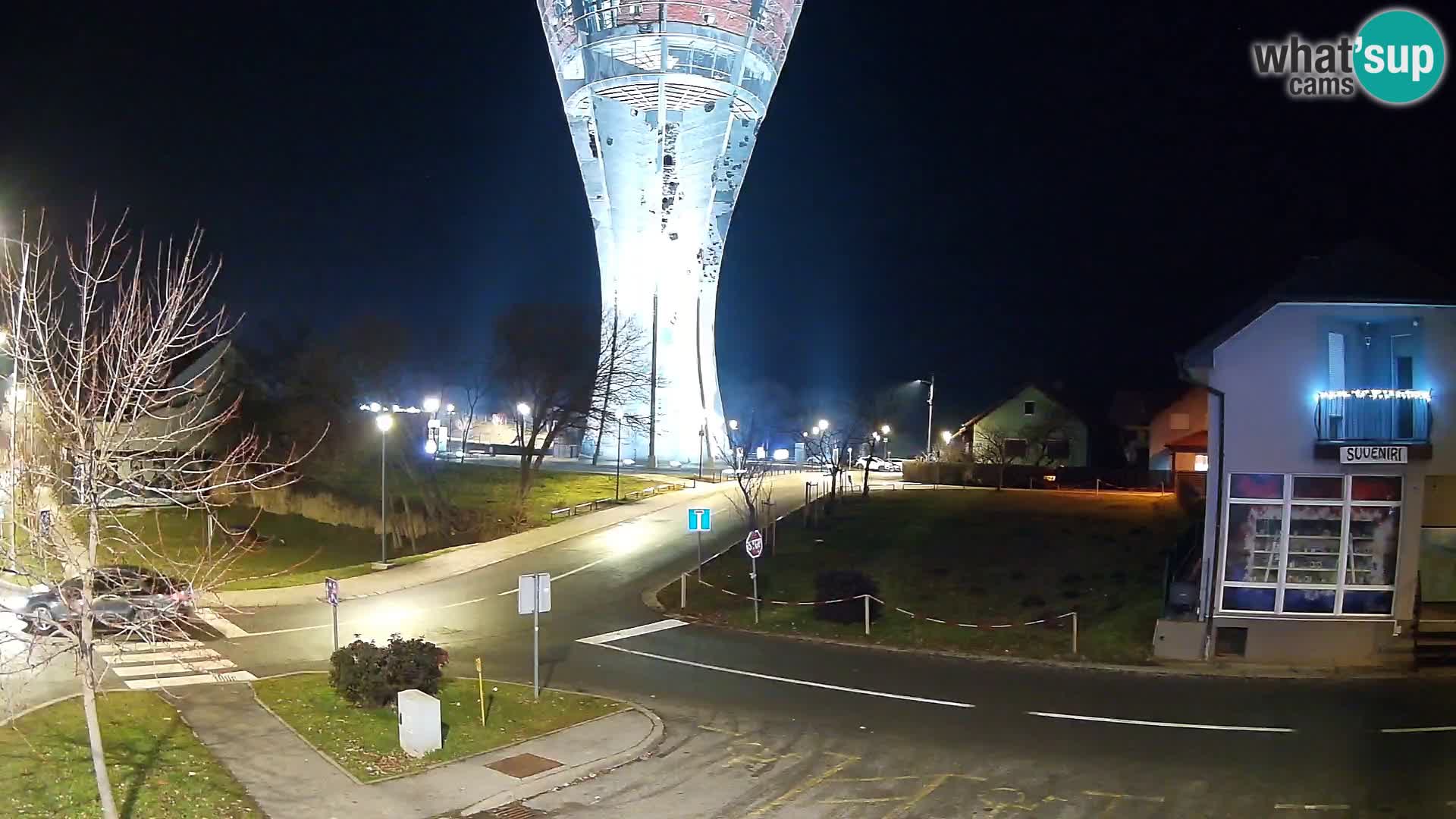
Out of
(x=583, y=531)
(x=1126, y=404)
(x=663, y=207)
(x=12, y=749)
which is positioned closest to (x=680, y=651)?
(x=12, y=749)

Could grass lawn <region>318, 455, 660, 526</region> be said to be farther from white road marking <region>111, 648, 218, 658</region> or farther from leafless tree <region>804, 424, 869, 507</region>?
white road marking <region>111, 648, 218, 658</region>

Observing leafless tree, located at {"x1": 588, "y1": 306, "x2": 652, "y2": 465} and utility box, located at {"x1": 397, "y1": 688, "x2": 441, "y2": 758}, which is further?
leafless tree, located at {"x1": 588, "y1": 306, "x2": 652, "y2": 465}

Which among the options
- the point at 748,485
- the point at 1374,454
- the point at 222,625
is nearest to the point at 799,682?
the point at 1374,454

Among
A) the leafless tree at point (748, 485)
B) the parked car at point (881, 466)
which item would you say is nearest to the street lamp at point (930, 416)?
the parked car at point (881, 466)

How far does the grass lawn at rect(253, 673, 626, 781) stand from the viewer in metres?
13.1

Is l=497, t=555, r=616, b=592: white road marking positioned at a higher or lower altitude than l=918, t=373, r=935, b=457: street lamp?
lower

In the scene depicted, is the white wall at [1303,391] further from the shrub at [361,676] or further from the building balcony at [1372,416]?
the shrub at [361,676]

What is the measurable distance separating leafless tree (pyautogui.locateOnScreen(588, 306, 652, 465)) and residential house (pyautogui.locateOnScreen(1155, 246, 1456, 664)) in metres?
37.7

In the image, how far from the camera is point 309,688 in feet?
53.2

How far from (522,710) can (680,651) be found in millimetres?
5627

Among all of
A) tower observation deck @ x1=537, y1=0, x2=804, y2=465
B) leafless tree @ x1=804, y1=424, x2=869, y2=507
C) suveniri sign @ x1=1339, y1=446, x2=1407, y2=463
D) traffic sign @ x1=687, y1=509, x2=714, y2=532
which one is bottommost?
traffic sign @ x1=687, y1=509, x2=714, y2=532

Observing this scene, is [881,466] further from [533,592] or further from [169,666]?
[169,666]

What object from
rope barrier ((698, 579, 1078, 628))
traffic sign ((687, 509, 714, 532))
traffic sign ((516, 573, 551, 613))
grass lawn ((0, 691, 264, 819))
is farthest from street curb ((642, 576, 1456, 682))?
grass lawn ((0, 691, 264, 819))

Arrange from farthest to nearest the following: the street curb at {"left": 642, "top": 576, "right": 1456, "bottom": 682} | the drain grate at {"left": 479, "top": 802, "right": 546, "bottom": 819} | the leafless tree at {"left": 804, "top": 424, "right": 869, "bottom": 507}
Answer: the leafless tree at {"left": 804, "top": 424, "right": 869, "bottom": 507} < the street curb at {"left": 642, "top": 576, "right": 1456, "bottom": 682} < the drain grate at {"left": 479, "top": 802, "right": 546, "bottom": 819}
